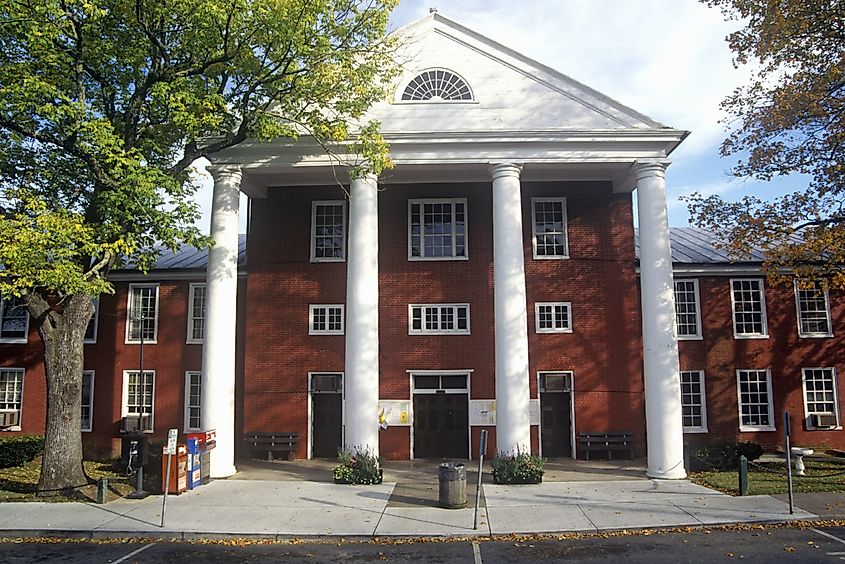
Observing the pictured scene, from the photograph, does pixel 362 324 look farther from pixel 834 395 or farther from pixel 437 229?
pixel 834 395

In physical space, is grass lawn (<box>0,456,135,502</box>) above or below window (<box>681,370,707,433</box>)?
below

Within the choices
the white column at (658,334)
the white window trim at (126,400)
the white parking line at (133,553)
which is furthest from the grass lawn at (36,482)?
the white column at (658,334)

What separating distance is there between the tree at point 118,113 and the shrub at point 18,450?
6.34 meters

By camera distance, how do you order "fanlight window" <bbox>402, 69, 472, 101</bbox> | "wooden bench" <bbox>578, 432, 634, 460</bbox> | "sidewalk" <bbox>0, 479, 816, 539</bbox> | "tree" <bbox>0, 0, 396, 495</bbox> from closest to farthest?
1. "sidewalk" <bbox>0, 479, 816, 539</bbox>
2. "tree" <bbox>0, 0, 396, 495</bbox>
3. "fanlight window" <bbox>402, 69, 472, 101</bbox>
4. "wooden bench" <bbox>578, 432, 634, 460</bbox>

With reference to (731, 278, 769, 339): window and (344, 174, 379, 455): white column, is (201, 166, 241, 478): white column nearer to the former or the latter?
(344, 174, 379, 455): white column

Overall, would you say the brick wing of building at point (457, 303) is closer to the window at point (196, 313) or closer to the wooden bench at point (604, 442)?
the window at point (196, 313)

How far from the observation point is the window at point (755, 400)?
72.4 feet

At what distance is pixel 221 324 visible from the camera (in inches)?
716

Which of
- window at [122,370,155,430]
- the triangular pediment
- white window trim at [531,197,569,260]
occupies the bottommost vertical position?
window at [122,370,155,430]

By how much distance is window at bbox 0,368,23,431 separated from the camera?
23.4 meters

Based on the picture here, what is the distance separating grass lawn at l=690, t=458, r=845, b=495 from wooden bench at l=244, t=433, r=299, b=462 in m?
11.4

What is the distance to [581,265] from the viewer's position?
21781mm

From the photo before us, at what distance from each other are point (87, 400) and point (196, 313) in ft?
15.6

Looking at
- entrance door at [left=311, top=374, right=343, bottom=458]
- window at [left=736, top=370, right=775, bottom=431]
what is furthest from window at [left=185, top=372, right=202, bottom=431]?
window at [left=736, top=370, right=775, bottom=431]
